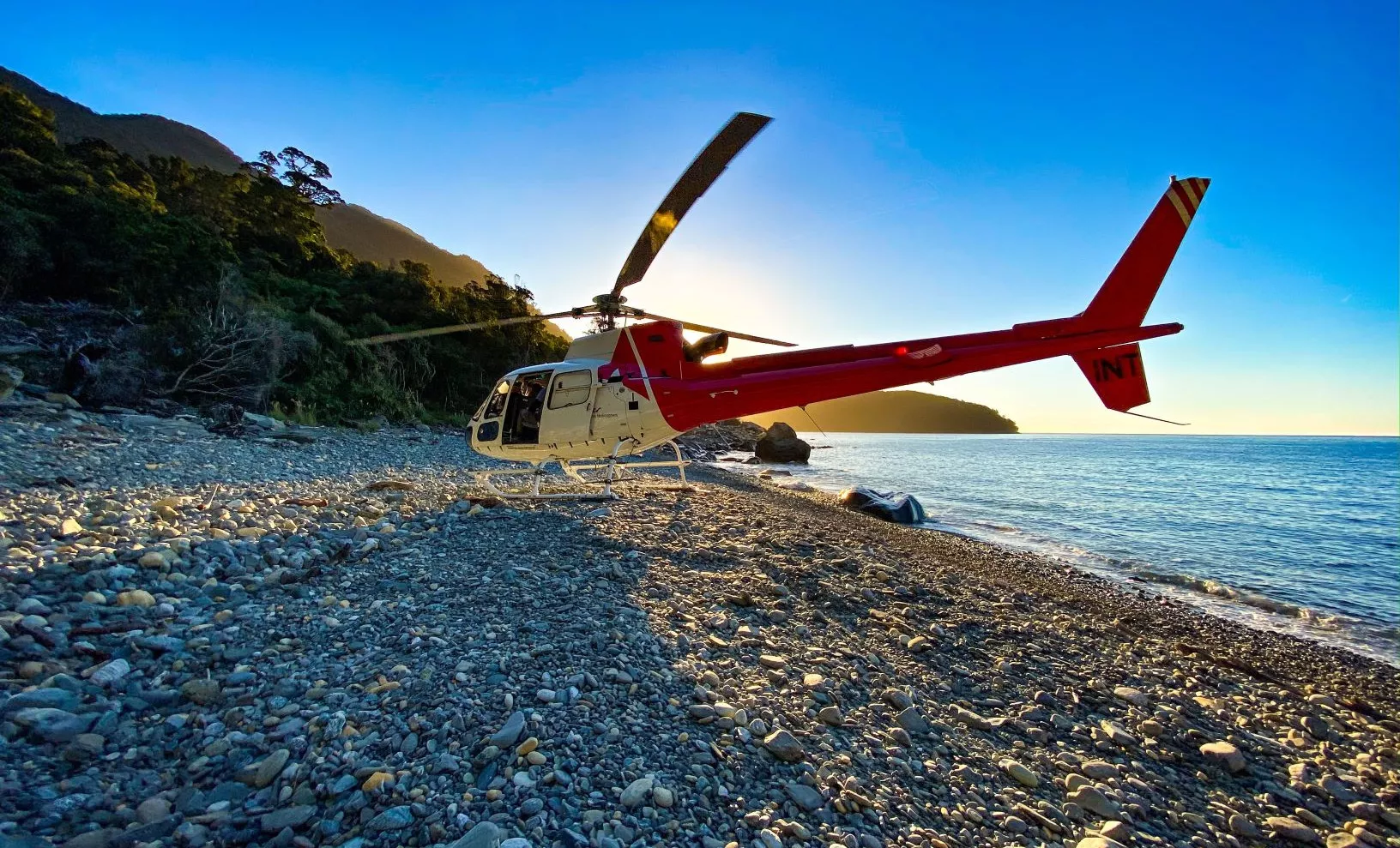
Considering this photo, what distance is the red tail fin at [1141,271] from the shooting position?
8898 mm

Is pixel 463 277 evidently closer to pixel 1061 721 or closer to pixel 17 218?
pixel 17 218

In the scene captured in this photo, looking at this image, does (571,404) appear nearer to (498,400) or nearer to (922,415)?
(498,400)

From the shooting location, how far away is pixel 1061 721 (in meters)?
4.07

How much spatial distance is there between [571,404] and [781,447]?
92.5 feet

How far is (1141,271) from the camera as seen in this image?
9023mm

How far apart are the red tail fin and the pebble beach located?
5.08m

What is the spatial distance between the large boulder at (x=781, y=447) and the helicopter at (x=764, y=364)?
2708 cm

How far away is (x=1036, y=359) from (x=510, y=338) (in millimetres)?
33324

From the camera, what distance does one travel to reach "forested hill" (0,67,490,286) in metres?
134

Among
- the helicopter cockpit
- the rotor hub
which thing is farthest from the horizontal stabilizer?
the helicopter cockpit

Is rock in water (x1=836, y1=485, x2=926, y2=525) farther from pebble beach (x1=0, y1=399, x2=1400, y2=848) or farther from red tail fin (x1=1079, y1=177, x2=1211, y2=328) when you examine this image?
pebble beach (x1=0, y1=399, x2=1400, y2=848)

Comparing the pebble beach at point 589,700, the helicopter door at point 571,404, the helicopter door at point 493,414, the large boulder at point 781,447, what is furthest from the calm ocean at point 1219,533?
the helicopter door at point 493,414

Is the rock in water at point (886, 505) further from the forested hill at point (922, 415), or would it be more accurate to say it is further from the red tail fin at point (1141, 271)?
the forested hill at point (922, 415)

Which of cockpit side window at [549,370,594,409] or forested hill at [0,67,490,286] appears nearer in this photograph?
cockpit side window at [549,370,594,409]
